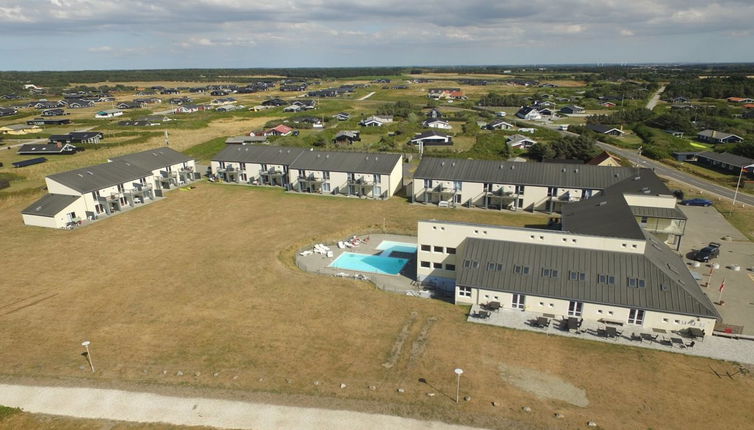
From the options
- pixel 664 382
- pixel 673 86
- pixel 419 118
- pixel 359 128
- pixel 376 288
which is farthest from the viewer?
pixel 673 86

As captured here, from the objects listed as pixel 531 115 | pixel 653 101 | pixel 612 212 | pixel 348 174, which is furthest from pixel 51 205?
pixel 653 101

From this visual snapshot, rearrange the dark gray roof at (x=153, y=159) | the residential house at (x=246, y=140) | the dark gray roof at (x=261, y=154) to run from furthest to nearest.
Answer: the residential house at (x=246, y=140) < the dark gray roof at (x=261, y=154) < the dark gray roof at (x=153, y=159)

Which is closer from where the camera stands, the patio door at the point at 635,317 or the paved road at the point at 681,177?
the patio door at the point at 635,317

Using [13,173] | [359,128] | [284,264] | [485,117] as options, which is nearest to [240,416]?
[284,264]

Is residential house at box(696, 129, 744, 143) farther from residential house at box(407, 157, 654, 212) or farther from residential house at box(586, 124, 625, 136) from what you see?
residential house at box(407, 157, 654, 212)

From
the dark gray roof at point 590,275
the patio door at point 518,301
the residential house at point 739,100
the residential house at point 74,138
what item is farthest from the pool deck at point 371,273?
the residential house at point 739,100

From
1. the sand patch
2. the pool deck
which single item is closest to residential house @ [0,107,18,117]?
the pool deck

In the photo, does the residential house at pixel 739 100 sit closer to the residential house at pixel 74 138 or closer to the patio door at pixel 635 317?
the patio door at pixel 635 317

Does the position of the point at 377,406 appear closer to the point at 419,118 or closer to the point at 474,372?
the point at 474,372
